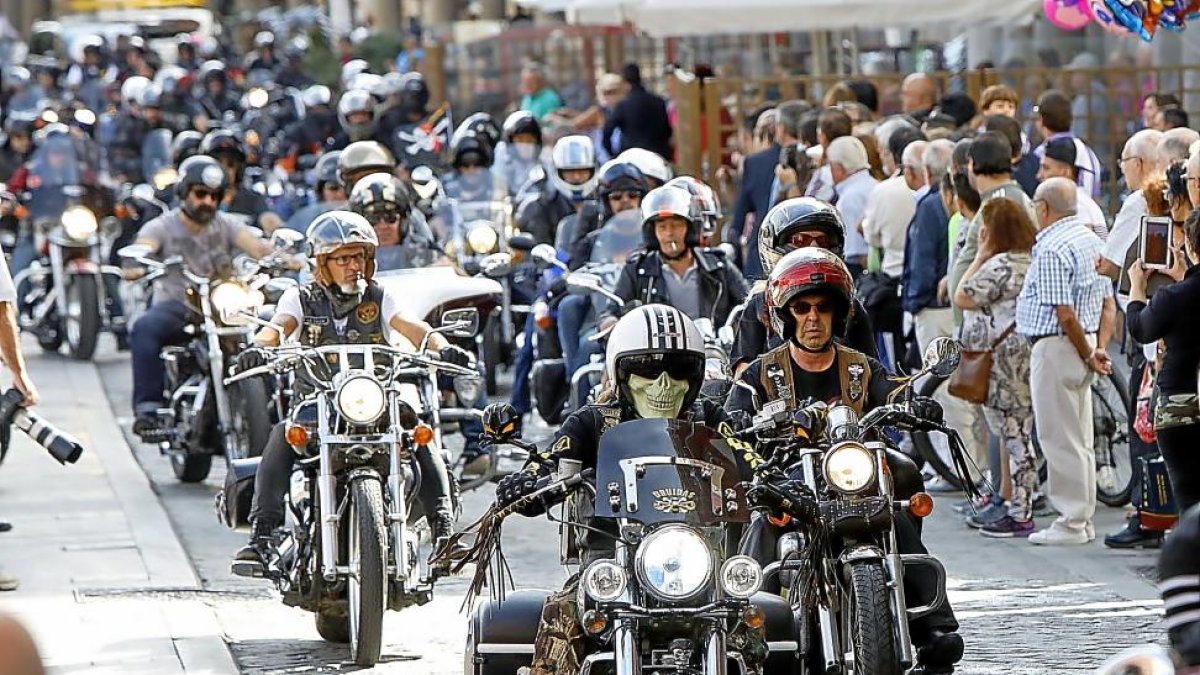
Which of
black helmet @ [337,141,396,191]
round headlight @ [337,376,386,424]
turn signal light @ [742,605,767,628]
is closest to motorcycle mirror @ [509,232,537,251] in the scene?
black helmet @ [337,141,396,191]

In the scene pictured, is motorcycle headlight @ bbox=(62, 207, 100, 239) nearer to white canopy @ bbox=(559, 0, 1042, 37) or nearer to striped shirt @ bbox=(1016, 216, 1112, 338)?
white canopy @ bbox=(559, 0, 1042, 37)

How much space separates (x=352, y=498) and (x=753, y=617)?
3.08m

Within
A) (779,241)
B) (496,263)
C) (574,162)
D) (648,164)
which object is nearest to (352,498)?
(779,241)

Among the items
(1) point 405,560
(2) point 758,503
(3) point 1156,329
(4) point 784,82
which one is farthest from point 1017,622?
(4) point 784,82

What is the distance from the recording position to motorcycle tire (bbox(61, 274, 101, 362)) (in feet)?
68.5

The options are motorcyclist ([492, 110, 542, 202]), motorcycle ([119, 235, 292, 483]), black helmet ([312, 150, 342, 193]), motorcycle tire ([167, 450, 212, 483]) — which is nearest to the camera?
motorcycle ([119, 235, 292, 483])

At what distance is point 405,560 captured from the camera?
9.88m

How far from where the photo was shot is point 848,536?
26.2 ft

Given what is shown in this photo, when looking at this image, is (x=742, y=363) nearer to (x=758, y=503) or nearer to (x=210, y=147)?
(x=758, y=503)

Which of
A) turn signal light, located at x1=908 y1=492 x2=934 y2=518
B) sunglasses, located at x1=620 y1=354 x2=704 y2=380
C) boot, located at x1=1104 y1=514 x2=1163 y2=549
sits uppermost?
sunglasses, located at x1=620 y1=354 x2=704 y2=380

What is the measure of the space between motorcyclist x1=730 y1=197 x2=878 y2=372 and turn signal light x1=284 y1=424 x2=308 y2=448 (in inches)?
67.0

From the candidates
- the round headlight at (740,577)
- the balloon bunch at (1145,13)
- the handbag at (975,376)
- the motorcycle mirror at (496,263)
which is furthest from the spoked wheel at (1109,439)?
the round headlight at (740,577)

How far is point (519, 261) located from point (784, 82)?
3.75 meters

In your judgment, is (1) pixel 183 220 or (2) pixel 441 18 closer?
(1) pixel 183 220
